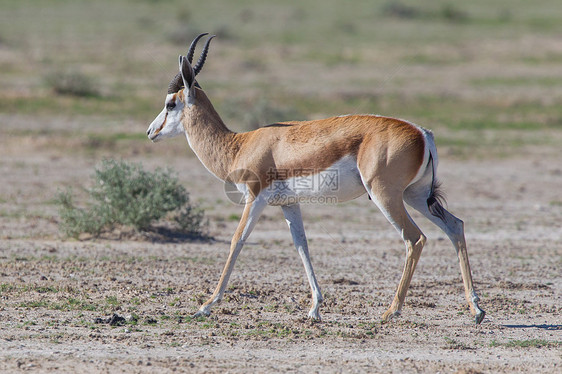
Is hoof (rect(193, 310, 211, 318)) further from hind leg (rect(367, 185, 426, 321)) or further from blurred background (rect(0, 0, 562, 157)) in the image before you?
blurred background (rect(0, 0, 562, 157))

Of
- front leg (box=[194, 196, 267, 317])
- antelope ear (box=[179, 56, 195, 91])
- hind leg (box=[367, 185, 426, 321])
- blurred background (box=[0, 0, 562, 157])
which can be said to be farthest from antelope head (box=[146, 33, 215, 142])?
blurred background (box=[0, 0, 562, 157])

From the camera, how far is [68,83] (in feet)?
74.5

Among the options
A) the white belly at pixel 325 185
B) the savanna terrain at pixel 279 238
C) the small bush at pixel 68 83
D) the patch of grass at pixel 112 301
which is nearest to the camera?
the savanna terrain at pixel 279 238

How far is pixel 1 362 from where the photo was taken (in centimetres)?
588

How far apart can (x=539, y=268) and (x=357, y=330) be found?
3619mm

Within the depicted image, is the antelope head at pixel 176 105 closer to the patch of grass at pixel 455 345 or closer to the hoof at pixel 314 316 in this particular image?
the hoof at pixel 314 316

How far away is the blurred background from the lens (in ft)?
65.1

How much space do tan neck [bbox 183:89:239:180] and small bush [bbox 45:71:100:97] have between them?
624 inches

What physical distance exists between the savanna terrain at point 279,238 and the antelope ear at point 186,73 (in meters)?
2.05

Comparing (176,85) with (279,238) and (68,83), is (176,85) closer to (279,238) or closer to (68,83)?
(279,238)

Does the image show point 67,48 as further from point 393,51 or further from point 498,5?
point 498,5

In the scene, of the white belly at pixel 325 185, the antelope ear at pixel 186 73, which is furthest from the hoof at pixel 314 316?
the antelope ear at pixel 186 73

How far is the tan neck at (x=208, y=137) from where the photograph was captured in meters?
7.63

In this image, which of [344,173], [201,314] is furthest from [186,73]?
[201,314]
